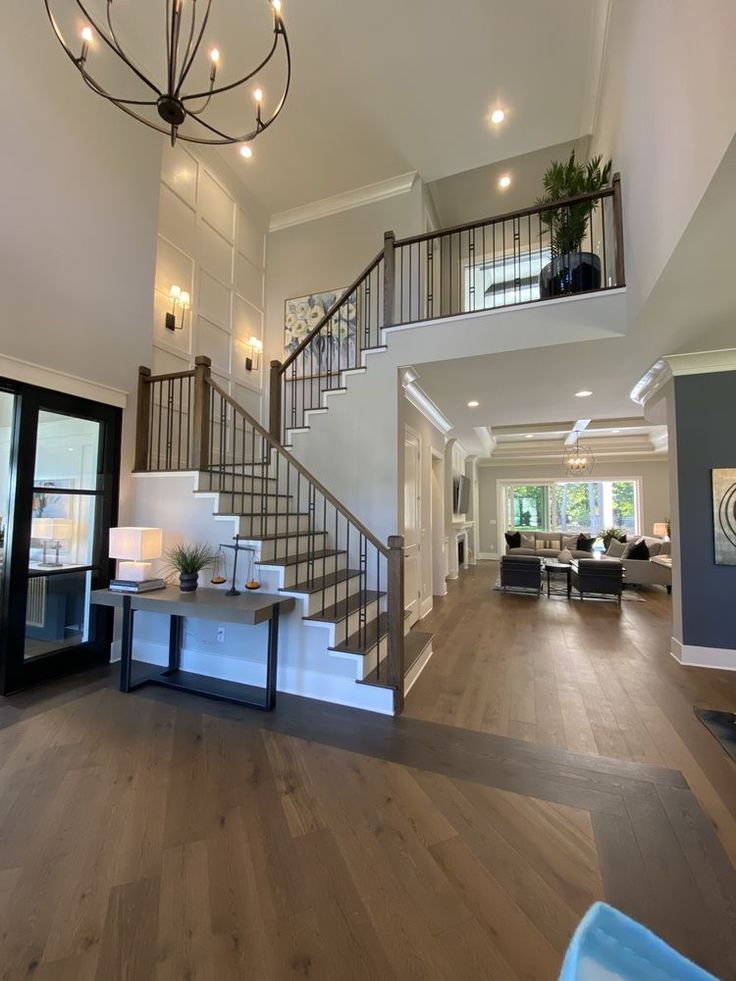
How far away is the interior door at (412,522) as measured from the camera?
477cm

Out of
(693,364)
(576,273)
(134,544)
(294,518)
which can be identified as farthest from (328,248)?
(134,544)

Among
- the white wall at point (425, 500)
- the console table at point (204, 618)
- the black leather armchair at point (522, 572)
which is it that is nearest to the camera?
the console table at point (204, 618)

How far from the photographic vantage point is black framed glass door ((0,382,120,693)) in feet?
10.1

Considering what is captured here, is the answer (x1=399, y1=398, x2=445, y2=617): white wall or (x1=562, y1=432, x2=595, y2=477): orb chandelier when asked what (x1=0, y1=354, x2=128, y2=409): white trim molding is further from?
(x1=562, y1=432, x2=595, y2=477): orb chandelier

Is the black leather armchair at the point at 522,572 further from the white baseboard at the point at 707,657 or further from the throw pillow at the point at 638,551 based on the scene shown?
the white baseboard at the point at 707,657

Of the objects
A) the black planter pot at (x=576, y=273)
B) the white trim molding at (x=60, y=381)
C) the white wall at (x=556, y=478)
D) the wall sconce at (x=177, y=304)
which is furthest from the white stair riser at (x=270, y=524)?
the white wall at (x=556, y=478)

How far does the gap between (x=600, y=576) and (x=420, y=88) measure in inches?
272

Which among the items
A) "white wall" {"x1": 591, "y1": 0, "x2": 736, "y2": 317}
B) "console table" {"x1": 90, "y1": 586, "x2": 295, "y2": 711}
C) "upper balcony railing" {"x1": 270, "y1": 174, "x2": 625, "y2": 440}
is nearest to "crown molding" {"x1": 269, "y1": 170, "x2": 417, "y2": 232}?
"upper balcony railing" {"x1": 270, "y1": 174, "x2": 625, "y2": 440}

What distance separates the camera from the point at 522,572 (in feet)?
23.2

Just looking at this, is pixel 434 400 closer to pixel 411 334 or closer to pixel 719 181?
pixel 411 334

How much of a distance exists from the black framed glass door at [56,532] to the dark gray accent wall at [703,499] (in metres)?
5.36

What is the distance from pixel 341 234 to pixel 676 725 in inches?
260

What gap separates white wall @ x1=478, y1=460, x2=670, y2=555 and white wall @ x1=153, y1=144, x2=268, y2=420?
27.5 feet

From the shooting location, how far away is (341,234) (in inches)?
232
